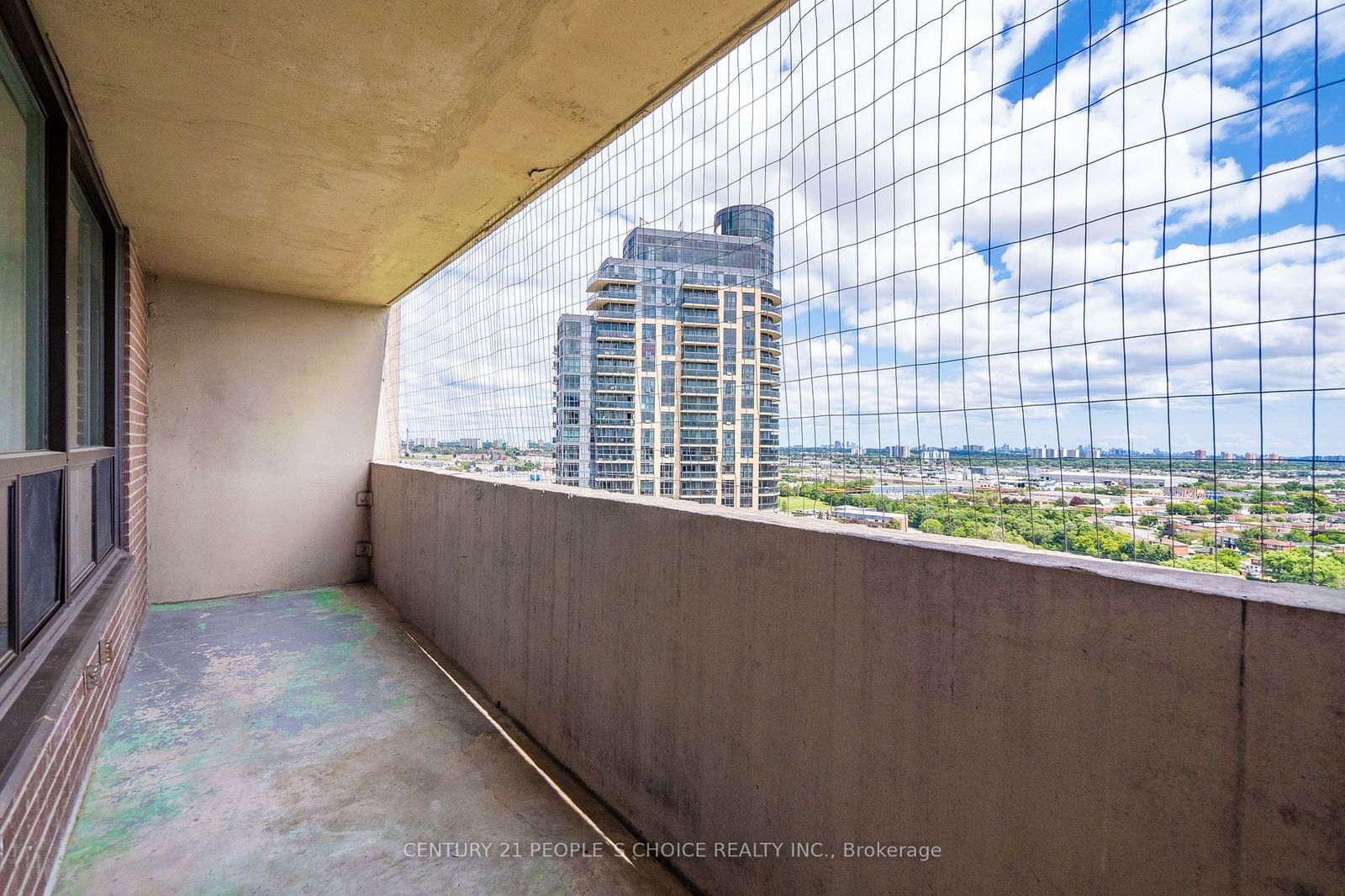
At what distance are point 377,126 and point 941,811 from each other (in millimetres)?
2936

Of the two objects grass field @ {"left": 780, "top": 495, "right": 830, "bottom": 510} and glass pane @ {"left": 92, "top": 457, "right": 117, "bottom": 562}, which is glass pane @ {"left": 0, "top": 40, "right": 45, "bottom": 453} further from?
grass field @ {"left": 780, "top": 495, "right": 830, "bottom": 510}

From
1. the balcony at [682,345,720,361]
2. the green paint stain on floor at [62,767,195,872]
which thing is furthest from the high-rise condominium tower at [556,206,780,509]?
the green paint stain on floor at [62,767,195,872]

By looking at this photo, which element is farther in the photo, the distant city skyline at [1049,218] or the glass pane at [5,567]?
the glass pane at [5,567]

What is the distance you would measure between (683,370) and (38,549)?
7.52ft

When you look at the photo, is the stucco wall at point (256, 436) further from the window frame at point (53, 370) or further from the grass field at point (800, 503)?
the grass field at point (800, 503)

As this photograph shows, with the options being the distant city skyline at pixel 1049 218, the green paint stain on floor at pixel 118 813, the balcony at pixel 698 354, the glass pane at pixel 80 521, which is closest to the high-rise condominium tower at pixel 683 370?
the balcony at pixel 698 354

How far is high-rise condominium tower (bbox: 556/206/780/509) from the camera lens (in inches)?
76.5

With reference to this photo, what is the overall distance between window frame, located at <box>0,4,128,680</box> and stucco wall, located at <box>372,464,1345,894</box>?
1.74 meters

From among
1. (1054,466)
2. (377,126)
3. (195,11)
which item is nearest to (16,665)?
(195,11)

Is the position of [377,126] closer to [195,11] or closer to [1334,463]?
[195,11]

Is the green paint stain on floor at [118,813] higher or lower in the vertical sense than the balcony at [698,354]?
lower

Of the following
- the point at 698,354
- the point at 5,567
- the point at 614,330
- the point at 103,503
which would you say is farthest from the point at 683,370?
the point at 103,503

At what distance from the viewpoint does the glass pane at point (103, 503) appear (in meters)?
3.18

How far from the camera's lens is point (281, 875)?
6.48ft
